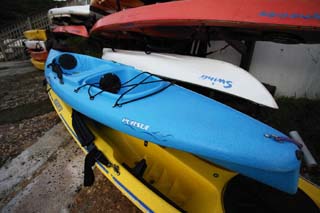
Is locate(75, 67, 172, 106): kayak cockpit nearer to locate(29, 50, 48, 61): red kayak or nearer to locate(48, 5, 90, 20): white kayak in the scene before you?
locate(29, 50, 48, 61): red kayak

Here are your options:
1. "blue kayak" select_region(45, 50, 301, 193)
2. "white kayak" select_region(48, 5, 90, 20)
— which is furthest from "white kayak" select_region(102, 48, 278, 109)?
"white kayak" select_region(48, 5, 90, 20)

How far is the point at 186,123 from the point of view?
1.51 metres

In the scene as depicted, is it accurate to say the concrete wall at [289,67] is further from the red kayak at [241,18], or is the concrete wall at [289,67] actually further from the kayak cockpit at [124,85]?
the kayak cockpit at [124,85]

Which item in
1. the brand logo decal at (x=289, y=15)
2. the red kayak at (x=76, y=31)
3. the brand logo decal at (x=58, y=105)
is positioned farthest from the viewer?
the red kayak at (x=76, y=31)

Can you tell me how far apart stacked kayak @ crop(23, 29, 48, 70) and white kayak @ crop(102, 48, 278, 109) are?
2.94 m

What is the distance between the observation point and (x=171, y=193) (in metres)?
1.73

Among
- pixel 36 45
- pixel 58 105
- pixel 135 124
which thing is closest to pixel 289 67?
pixel 135 124

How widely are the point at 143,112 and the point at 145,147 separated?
587mm

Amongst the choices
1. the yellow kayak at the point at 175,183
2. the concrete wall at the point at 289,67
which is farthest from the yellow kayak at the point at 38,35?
the concrete wall at the point at 289,67

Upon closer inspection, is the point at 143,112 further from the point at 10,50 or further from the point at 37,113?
the point at 10,50

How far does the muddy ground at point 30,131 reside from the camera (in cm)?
176

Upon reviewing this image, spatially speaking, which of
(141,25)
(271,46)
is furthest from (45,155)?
(271,46)

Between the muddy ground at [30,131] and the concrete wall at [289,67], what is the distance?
300cm

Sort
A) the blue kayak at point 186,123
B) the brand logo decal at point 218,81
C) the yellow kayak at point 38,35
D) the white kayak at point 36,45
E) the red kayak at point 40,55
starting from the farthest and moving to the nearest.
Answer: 1. the yellow kayak at point 38,35
2. the red kayak at point 40,55
3. the white kayak at point 36,45
4. the brand logo decal at point 218,81
5. the blue kayak at point 186,123
